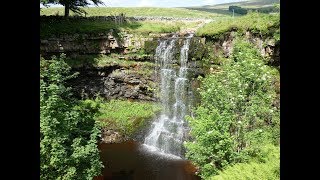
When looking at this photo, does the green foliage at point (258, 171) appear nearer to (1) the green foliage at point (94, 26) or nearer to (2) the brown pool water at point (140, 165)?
(2) the brown pool water at point (140, 165)

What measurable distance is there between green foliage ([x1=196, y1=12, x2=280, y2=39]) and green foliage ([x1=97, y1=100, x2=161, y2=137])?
9.47 metres

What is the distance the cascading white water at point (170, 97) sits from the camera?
1224 inches

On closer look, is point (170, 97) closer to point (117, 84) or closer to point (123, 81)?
point (123, 81)

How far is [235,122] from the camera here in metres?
17.6

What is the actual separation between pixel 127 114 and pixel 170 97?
183 inches

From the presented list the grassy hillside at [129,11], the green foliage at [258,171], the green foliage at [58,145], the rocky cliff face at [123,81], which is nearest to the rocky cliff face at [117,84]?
the rocky cliff face at [123,81]

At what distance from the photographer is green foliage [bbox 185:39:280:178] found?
16344 millimetres

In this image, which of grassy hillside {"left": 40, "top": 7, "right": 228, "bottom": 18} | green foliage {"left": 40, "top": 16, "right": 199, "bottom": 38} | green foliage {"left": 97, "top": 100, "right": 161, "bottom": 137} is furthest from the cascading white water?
grassy hillside {"left": 40, "top": 7, "right": 228, "bottom": 18}

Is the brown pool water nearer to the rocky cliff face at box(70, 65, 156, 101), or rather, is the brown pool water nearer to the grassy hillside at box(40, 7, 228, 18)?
the rocky cliff face at box(70, 65, 156, 101)

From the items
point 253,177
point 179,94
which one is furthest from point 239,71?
point 179,94

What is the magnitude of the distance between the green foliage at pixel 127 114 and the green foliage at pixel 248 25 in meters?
9.47

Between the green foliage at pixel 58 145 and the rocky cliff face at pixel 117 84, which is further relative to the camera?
the rocky cliff face at pixel 117 84
